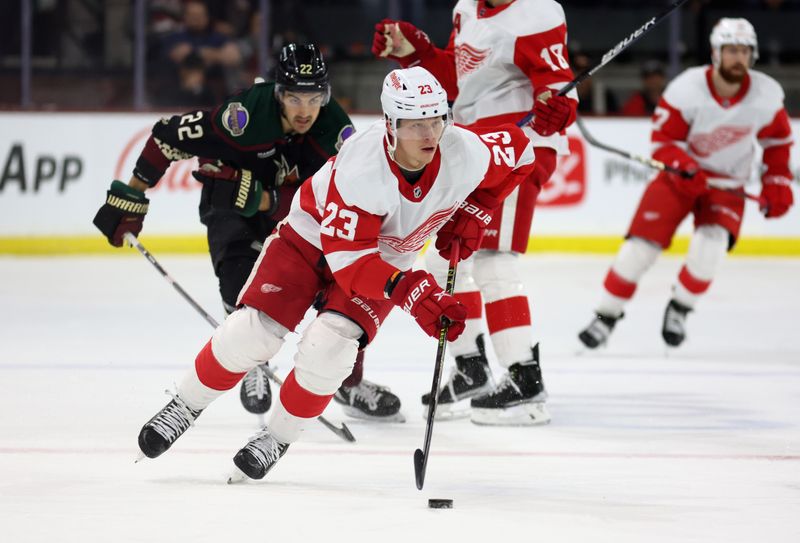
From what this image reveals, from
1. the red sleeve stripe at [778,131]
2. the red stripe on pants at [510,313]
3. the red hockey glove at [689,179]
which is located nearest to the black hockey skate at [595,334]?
the red hockey glove at [689,179]

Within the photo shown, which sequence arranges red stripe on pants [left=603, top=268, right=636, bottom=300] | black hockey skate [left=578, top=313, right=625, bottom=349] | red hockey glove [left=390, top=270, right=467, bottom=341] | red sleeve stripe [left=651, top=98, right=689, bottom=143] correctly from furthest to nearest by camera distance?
red sleeve stripe [left=651, top=98, right=689, bottom=143], red stripe on pants [left=603, top=268, right=636, bottom=300], black hockey skate [left=578, top=313, right=625, bottom=349], red hockey glove [left=390, top=270, right=467, bottom=341]

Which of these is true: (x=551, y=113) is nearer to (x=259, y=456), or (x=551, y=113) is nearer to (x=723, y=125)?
(x=259, y=456)

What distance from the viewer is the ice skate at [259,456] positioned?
3027mm

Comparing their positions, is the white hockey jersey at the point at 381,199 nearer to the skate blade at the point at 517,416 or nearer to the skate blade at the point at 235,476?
the skate blade at the point at 235,476

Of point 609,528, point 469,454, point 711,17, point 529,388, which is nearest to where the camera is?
point 609,528

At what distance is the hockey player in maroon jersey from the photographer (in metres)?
3.68

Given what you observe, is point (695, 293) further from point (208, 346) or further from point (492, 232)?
point (208, 346)

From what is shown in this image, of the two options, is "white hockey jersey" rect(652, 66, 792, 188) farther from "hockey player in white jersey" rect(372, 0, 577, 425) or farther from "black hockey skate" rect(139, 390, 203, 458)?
"black hockey skate" rect(139, 390, 203, 458)

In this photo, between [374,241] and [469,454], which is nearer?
[374,241]

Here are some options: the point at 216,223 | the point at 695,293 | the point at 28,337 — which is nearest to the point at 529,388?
the point at 216,223

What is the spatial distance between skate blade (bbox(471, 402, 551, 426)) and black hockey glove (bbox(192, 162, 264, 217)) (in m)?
0.90

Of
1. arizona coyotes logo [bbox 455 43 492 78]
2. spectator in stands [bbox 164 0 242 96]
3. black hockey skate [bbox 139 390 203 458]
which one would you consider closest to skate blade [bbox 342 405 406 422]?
black hockey skate [bbox 139 390 203 458]

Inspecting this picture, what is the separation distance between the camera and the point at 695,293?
5426 millimetres

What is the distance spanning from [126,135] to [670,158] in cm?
375
